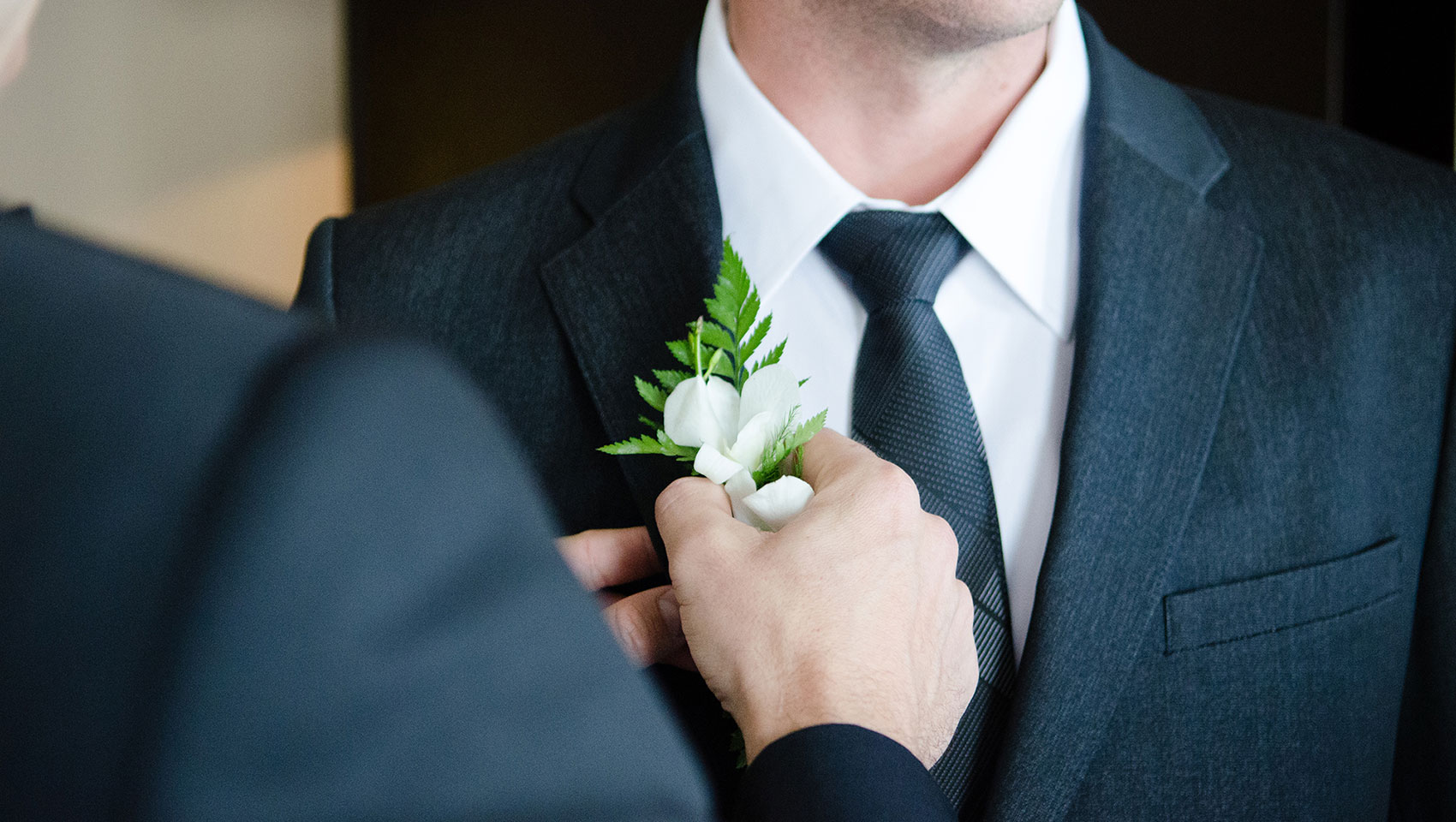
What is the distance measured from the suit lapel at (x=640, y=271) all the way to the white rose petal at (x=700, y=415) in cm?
11

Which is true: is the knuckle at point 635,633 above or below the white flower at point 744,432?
below

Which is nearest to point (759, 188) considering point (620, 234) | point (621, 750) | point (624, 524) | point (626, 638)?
point (620, 234)

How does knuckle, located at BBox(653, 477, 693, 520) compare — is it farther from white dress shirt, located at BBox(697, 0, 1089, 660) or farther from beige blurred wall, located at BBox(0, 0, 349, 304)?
beige blurred wall, located at BBox(0, 0, 349, 304)

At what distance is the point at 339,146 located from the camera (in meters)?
2.58

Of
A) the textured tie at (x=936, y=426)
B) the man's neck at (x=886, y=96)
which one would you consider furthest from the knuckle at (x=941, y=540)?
the man's neck at (x=886, y=96)

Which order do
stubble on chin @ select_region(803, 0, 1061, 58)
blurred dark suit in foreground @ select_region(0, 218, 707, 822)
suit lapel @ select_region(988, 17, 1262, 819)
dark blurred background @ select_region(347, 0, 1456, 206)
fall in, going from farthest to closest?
dark blurred background @ select_region(347, 0, 1456, 206), stubble on chin @ select_region(803, 0, 1061, 58), suit lapel @ select_region(988, 17, 1262, 819), blurred dark suit in foreground @ select_region(0, 218, 707, 822)

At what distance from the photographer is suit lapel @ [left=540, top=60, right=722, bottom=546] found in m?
0.99

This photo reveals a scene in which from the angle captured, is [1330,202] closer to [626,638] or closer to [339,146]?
[626,638]

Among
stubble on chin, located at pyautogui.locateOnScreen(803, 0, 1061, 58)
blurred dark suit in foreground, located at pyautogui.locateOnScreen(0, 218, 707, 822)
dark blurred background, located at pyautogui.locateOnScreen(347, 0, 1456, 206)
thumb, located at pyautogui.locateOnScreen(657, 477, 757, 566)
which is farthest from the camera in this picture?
dark blurred background, located at pyautogui.locateOnScreen(347, 0, 1456, 206)

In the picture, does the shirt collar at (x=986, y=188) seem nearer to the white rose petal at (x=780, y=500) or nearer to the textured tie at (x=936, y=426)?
the textured tie at (x=936, y=426)

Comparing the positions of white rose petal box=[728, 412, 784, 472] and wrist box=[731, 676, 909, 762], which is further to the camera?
white rose petal box=[728, 412, 784, 472]

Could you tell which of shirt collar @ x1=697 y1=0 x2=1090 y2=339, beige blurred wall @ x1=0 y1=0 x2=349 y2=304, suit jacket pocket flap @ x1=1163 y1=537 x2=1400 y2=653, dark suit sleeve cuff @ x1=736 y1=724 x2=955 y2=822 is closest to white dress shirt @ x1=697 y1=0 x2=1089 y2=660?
shirt collar @ x1=697 y1=0 x2=1090 y2=339

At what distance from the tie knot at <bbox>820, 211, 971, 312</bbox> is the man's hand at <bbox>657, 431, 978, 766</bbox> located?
0.26 m

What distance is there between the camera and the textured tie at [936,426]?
90 centimetres
